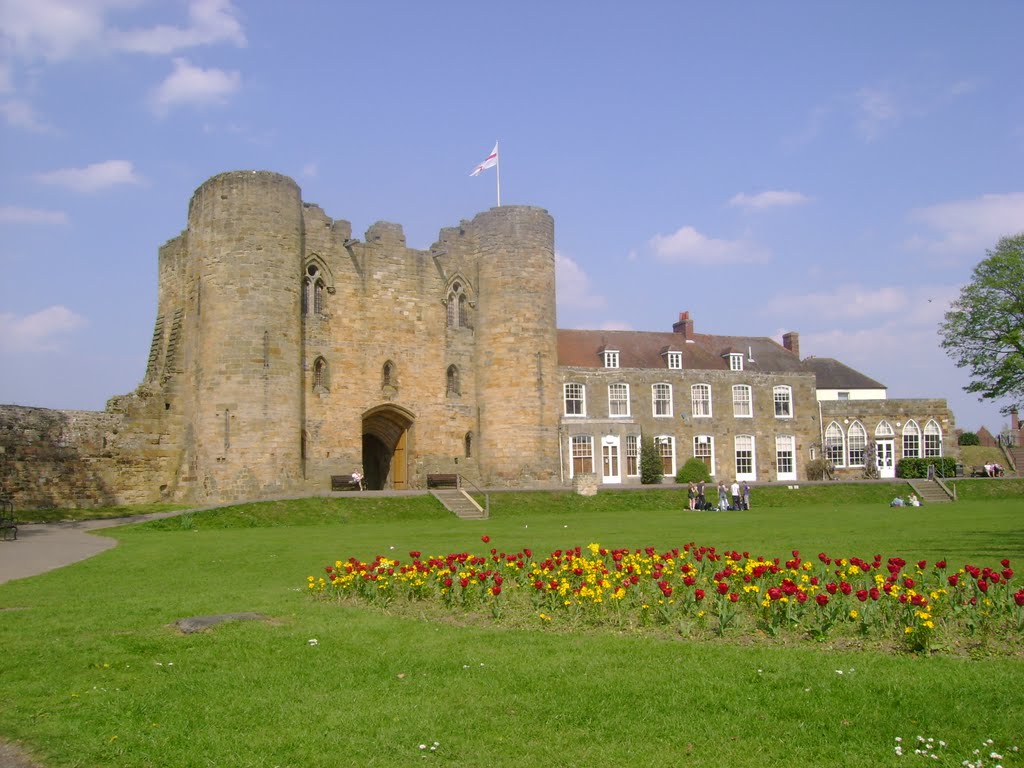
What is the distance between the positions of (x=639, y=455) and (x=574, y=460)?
13.4 ft

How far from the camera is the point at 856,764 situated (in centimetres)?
576

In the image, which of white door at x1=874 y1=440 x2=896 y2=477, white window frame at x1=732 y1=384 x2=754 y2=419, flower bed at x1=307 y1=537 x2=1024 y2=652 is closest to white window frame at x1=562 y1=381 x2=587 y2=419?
white window frame at x1=732 y1=384 x2=754 y2=419

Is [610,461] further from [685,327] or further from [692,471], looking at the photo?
[685,327]

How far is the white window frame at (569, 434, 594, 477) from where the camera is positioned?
146ft

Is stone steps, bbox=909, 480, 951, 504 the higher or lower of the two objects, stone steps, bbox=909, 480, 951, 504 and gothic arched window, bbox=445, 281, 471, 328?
the lower

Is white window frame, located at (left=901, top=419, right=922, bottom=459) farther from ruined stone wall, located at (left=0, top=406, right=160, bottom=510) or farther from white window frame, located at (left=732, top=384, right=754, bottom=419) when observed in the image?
ruined stone wall, located at (left=0, top=406, right=160, bottom=510)

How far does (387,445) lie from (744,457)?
19909mm

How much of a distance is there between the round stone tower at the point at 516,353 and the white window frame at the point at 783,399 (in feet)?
52.3

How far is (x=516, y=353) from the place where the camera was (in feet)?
132

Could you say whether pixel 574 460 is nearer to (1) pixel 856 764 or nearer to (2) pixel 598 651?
(2) pixel 598 651

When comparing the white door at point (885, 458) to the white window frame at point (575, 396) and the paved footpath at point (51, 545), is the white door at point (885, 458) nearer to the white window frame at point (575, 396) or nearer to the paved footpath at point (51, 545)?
the white window frame at point (575, 396)

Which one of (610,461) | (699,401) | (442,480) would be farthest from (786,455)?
(442,480)

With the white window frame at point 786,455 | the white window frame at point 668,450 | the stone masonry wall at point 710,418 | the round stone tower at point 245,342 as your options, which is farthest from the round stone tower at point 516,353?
the white window frame at point 786,455

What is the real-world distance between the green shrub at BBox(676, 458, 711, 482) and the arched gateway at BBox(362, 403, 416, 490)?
14427mm
